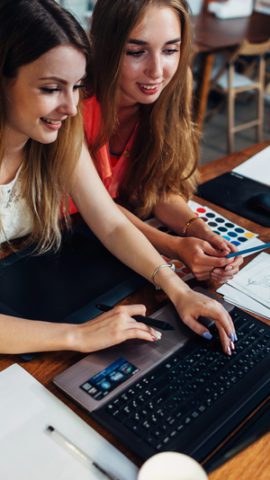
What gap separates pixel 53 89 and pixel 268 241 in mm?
607

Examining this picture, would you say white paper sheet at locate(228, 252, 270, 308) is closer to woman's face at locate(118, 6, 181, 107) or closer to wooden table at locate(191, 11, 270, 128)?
woman's face at locate(118, 6, 181, 107)

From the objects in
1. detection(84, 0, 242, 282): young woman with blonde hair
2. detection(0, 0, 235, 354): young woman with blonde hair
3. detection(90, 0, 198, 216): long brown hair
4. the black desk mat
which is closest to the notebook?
detection(0, 0, 235, 354): young woman with blonde hair

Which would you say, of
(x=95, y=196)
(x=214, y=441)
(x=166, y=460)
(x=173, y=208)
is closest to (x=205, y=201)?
(x=173, y=208)

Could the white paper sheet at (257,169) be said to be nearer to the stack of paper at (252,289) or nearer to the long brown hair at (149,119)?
the long brown hair at (149,119)

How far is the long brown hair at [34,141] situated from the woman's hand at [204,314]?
33cm

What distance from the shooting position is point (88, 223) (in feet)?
3.97

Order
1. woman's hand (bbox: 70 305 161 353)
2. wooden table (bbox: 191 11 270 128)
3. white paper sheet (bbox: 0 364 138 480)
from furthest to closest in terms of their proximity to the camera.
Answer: wooden table (bbox: 191 11 270 128) → woman's hand (bbox: 70 305 161 353) → white paper sheet (bbox: 0 364 138 480)

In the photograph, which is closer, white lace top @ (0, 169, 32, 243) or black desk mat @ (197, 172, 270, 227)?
white lace top @ (0, 169, 32, 243)

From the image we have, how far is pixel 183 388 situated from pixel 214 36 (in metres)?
3.20

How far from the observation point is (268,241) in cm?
123

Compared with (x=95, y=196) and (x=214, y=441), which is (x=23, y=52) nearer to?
(x=95, y=196)

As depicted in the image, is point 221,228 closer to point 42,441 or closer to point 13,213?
point 13,213

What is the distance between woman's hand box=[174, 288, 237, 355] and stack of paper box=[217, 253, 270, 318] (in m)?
0.09

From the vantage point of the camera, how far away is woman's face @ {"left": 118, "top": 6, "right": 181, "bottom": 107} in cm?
117
